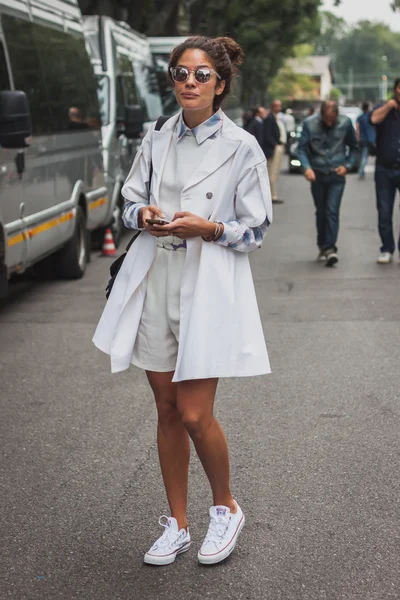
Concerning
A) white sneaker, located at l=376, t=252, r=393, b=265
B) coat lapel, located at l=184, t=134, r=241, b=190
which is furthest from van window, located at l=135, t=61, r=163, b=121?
coat lapel, located at l=184, t=134, r=241, b=190

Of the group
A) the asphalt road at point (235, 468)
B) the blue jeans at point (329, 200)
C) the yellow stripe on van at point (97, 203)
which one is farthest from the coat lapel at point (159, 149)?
the yellow stripe on van at point (97, 203)

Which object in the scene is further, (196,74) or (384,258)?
(384,258)

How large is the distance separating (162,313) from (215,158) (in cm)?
59

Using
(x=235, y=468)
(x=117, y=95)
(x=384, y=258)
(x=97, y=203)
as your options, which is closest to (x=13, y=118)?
(x=235, y=468)

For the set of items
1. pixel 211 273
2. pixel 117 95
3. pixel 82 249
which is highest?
pixel 211 273

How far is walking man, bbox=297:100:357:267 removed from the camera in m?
12.5

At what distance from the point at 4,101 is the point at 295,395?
336 cm

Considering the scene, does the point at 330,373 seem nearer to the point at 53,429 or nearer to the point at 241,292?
the point at 53,429

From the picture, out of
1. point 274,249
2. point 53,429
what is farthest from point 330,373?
point 274,249

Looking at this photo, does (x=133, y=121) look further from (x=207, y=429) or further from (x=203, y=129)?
(x=207, y=429)

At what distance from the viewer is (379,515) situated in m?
4.80

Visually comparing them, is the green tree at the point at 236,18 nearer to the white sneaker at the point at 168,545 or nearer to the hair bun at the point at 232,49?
the hair bun at the point at 232,49

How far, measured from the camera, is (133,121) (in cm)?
1502

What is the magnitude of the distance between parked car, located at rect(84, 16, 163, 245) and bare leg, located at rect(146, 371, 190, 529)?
34.0 ft
